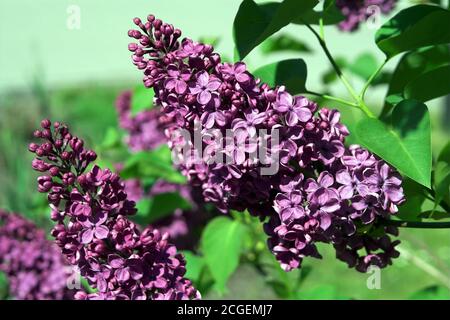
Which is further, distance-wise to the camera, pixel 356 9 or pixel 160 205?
pixel 160 205

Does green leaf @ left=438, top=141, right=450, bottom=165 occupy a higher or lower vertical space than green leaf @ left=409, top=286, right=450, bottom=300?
higher

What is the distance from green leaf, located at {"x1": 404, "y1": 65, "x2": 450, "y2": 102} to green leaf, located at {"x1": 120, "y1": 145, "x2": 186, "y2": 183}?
950 millimetres

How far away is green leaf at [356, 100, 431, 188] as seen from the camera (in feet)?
3.45

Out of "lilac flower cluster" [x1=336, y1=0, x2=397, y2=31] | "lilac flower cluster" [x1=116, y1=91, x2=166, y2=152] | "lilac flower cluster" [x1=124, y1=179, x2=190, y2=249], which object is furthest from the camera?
"lilac flower cluster" [x1=116, y1=91, x2=166, y2=152]

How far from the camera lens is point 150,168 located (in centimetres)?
207

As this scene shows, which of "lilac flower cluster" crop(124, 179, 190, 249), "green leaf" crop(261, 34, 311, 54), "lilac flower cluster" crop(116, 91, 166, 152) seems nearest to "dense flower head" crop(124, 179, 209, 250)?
"lilac flower cluster" crop(124, 179, 190, 249)

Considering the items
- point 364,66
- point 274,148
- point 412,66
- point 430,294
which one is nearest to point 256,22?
point 274,148

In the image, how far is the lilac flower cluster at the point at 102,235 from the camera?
3.51 feet

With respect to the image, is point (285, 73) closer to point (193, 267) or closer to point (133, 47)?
point (133, 47)

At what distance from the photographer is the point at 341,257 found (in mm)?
1174

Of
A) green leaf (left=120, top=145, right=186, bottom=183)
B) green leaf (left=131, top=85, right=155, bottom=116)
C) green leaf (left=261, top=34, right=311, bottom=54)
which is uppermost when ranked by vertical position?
green leaf (left=261, top=34, right=311, bottom=54)

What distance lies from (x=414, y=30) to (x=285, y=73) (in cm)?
23

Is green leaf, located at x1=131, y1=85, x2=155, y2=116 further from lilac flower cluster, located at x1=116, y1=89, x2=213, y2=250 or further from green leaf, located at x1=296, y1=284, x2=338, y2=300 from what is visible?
green leaf, located at x1=296, y1=284, x2=338, y2=300
